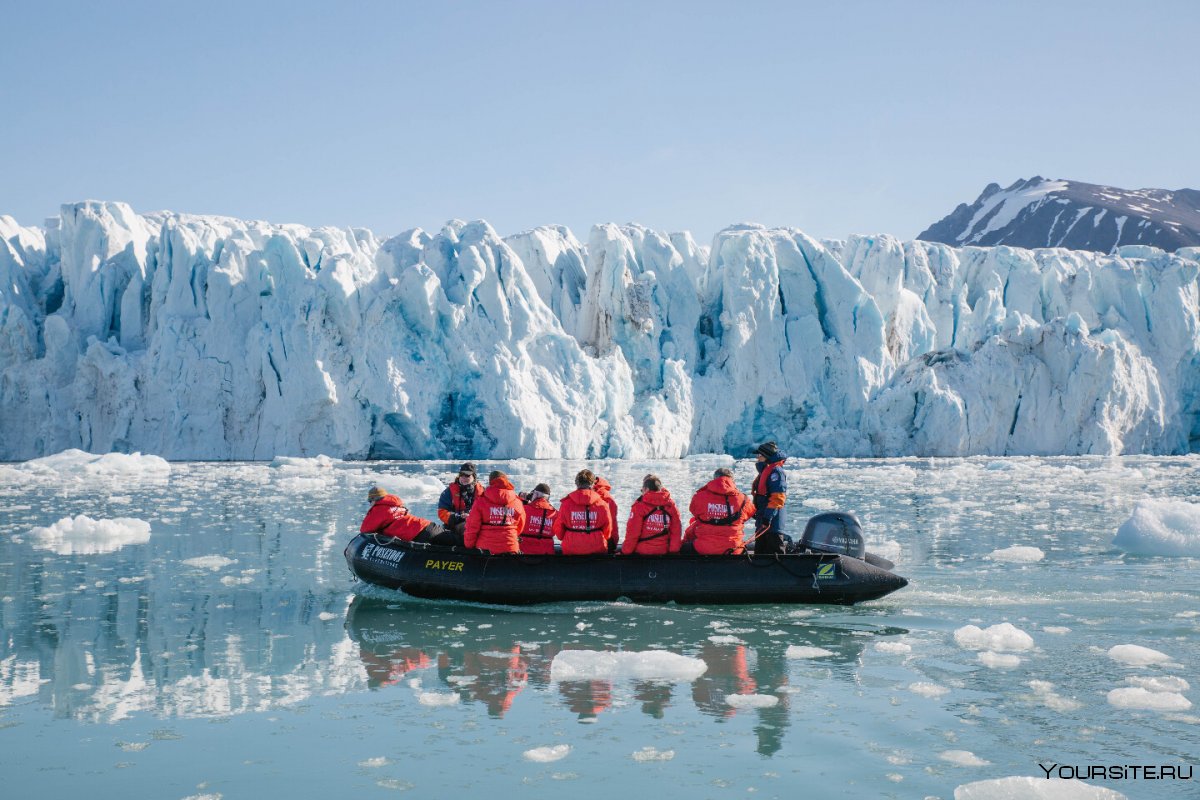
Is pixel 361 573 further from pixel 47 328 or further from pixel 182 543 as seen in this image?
pixel 47 328

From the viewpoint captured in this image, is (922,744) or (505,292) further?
(505,292)

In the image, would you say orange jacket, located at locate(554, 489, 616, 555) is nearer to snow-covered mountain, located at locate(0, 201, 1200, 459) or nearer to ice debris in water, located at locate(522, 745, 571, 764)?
ice debris in water, located at locate(522, 745, 571, 764)

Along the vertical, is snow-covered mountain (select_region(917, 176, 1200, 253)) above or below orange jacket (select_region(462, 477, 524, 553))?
above

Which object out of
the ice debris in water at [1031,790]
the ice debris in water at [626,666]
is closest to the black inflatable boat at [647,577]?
the ice debris in water at [626,666]

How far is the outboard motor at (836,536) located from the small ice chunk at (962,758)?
4212 mm

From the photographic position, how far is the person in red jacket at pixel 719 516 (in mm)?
8430

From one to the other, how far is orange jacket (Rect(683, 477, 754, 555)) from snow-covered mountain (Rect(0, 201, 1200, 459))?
23.1 m

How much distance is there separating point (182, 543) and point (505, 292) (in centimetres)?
2217

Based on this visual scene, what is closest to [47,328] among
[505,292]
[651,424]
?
[505,292]

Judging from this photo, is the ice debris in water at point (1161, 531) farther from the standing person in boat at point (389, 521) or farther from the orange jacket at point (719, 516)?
the standing person in boat at point (389, 521)

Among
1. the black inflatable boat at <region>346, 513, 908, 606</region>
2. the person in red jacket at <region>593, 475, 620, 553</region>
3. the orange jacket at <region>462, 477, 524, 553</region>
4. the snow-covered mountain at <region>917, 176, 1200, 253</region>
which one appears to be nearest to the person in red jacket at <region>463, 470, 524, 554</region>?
the orange jacket at <region>462, 477, 524, 553</region>

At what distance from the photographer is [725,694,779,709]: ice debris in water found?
17.9ft

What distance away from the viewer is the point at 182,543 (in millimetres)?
12188

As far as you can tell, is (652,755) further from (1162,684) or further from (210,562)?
(210,562)
